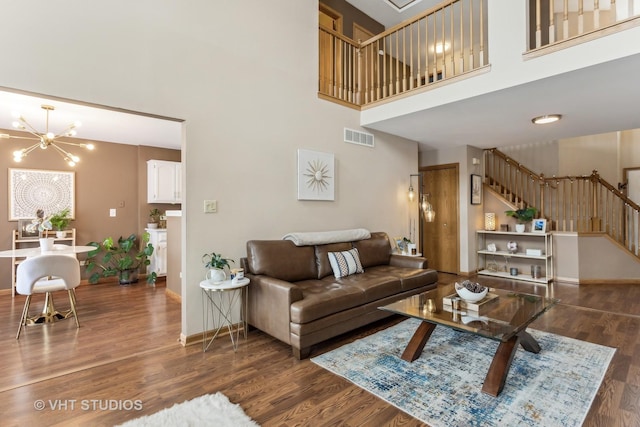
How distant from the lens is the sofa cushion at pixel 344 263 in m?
3.72

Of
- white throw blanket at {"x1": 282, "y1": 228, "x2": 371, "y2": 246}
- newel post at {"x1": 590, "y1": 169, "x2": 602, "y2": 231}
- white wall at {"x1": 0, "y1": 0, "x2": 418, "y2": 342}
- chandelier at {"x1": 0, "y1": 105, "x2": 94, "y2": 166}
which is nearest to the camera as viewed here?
white wall at {"x1": 0, "y1": 0, "x2": 418, "y2": 342}

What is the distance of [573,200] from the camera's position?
573 cm

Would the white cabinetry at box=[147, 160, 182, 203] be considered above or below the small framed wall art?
above

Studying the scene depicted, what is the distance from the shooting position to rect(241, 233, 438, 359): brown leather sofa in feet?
8.87

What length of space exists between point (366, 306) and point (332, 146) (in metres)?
2.21

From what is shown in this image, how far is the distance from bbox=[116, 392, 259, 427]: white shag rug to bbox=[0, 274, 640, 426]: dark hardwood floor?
3.5 inches

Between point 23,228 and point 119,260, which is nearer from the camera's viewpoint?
point 23,228

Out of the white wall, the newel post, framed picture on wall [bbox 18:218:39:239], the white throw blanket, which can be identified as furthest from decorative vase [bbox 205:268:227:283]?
the newel post

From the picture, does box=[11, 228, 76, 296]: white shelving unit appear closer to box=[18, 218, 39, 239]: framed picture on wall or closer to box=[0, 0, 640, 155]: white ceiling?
box=[18, 218, 39, 239]: framed picture on wall

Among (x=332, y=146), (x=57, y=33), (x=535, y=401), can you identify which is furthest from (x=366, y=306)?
(x=57, y=33)

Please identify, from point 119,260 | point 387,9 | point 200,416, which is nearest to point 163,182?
point 119,260

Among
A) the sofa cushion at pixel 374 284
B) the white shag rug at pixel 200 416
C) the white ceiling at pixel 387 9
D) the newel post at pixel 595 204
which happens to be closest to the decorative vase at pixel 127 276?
the sofa cushion at pixel 374 284

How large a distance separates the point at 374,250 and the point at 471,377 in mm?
2181

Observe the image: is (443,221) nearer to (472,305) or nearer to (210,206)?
(472,305)
